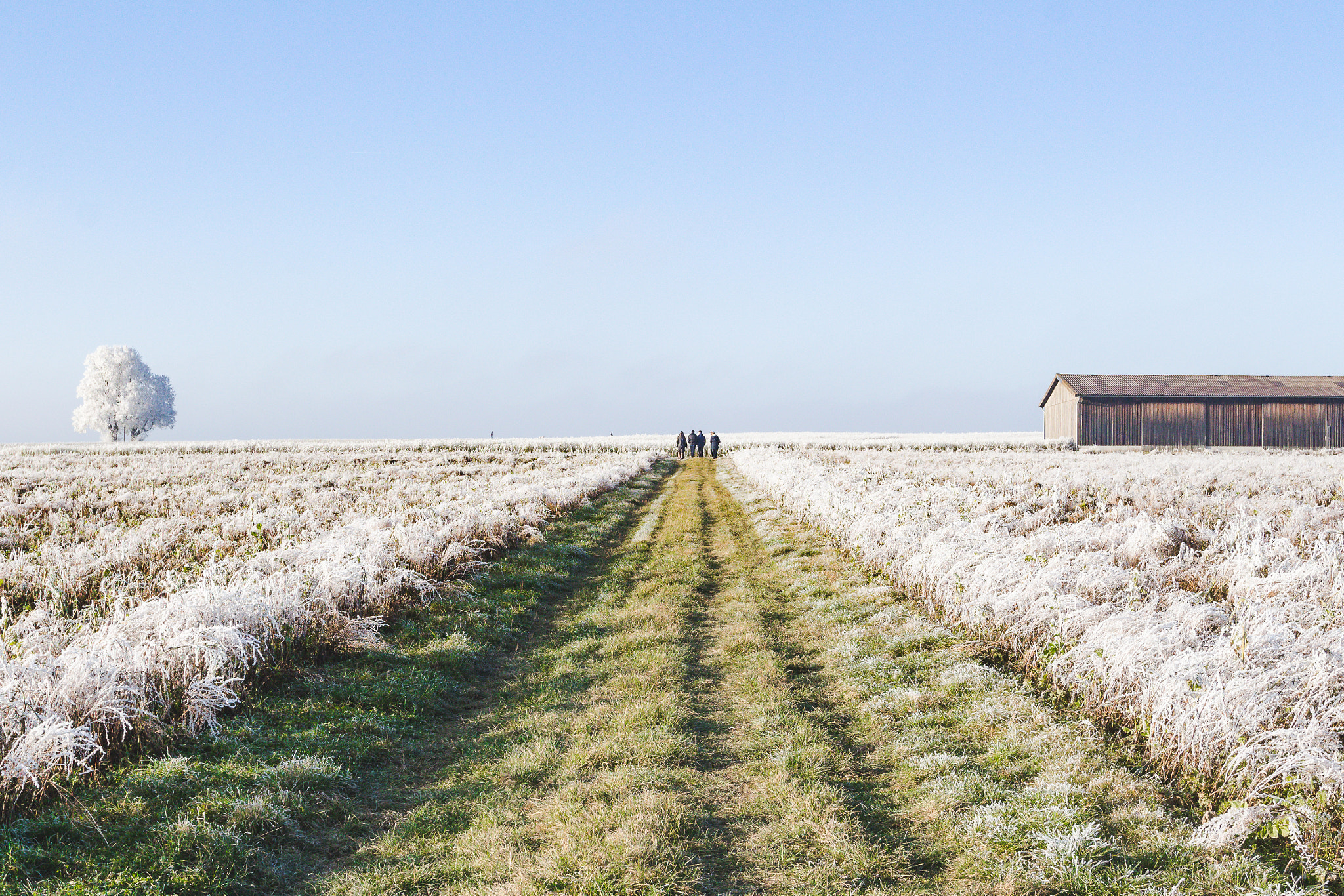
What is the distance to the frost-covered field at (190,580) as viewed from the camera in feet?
17.4

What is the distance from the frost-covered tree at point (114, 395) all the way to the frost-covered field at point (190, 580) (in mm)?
62372

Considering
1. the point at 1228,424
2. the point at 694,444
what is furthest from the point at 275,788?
the point at 1228,424

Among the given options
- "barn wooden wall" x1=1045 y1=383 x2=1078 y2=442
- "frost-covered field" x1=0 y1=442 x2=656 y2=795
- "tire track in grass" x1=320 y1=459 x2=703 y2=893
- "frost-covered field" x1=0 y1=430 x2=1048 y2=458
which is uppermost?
"barn wooden wall" x1=1045 y1=383 x2=1078 y2=442

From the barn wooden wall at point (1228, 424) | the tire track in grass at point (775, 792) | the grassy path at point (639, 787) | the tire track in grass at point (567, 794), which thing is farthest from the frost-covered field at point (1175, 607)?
the barn wooden wall at point (1228, 424)

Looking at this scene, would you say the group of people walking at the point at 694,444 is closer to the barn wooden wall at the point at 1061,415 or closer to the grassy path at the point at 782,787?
the barn wooden wall at the point at 1061,415

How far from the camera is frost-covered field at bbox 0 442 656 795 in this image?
5.30m

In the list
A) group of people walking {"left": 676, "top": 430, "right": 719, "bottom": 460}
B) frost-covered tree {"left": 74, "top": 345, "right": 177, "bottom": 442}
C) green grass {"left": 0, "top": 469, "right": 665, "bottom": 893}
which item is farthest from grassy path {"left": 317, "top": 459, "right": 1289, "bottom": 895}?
frost-covered tree {"left": 74, "top": 345, "right": 177, "bottom": 442}

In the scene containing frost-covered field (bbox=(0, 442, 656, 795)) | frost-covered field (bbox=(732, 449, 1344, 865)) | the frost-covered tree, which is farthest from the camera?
the frost-covered tree

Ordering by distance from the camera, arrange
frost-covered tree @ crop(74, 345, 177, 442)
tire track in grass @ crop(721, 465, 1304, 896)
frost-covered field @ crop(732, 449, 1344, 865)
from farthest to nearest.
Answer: frost-covered tree @ crop(74, 345, 177, 442), frost-covered field @ crop(732, 449, 1344, 865), tire track in grass @ crop(721, 465, 1304, 896)

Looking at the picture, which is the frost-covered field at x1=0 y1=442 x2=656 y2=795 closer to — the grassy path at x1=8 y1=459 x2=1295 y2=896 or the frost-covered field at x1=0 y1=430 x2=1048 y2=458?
the grassy path at x1=8 y1=459 x2=1295 y2=896

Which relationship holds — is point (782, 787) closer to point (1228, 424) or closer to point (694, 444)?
point (694, 444)

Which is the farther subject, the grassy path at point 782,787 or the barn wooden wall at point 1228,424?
the barn wooden wall at point 1228,424

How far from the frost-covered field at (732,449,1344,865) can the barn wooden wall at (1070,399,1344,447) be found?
133ft

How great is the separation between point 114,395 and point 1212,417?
103 metres
